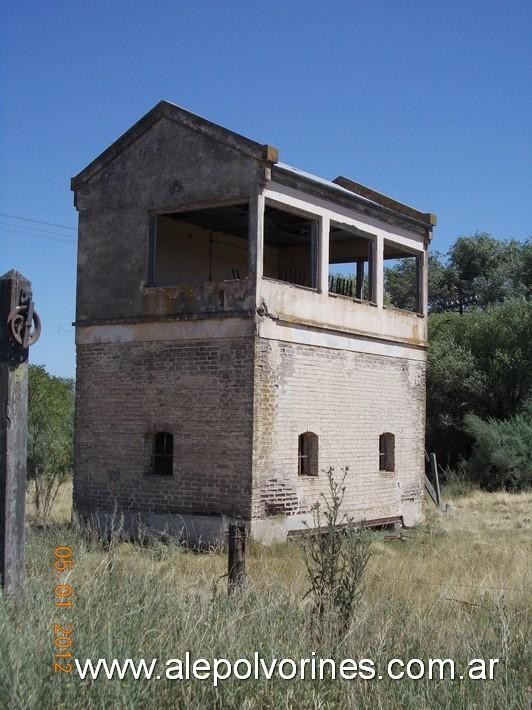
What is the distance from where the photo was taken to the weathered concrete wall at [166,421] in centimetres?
1592

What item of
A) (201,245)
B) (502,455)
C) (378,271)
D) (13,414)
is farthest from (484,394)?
(13,414)

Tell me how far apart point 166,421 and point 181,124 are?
5890mm

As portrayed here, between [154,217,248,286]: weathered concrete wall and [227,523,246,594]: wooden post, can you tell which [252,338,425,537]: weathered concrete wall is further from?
→ [227,523,246,594]: wooden post

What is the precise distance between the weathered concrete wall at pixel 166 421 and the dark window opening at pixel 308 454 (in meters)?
1.94

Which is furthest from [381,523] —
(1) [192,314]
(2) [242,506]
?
(1) [192,314]

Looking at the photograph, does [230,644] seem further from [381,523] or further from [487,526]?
[487,526]

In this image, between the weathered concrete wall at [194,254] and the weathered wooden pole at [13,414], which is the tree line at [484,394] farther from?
the weathered wooden pole at [13,414]

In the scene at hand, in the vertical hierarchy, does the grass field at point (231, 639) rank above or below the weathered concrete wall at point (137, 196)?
below

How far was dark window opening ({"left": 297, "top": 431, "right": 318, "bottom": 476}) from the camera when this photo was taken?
56.7 ft

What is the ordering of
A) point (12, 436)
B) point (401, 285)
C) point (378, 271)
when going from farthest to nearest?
1. point (401, 285)
2. point (378, 271)
3. point (12, 436)

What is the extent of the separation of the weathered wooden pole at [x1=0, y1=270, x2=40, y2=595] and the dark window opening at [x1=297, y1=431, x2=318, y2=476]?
10.5 m

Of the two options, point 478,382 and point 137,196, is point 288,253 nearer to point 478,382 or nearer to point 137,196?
point 137,196

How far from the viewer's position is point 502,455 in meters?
28.0
